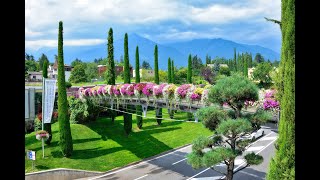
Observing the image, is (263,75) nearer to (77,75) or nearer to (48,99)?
(77,75)

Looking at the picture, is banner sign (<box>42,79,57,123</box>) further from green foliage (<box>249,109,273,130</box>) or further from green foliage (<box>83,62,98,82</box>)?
green foliage (<box>83,62,98,82</box>)

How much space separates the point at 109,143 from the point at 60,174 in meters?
7.11

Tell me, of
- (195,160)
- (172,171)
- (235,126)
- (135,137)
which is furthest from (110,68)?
(235,126)

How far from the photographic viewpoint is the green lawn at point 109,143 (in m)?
24.8

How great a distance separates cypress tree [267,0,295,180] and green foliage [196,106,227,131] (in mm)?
5183

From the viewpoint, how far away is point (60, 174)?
22.9 meters

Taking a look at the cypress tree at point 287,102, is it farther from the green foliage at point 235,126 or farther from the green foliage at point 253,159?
the green foliage at point 253,159

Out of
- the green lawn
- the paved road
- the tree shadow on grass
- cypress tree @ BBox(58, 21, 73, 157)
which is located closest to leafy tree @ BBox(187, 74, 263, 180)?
the paved road

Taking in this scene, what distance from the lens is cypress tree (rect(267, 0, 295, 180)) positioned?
24.4ft

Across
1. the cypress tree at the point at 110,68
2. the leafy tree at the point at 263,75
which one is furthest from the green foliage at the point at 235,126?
the leafy tree at the point at 263,75

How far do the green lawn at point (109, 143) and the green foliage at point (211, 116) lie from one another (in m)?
12.9

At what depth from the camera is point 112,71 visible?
108 ft
